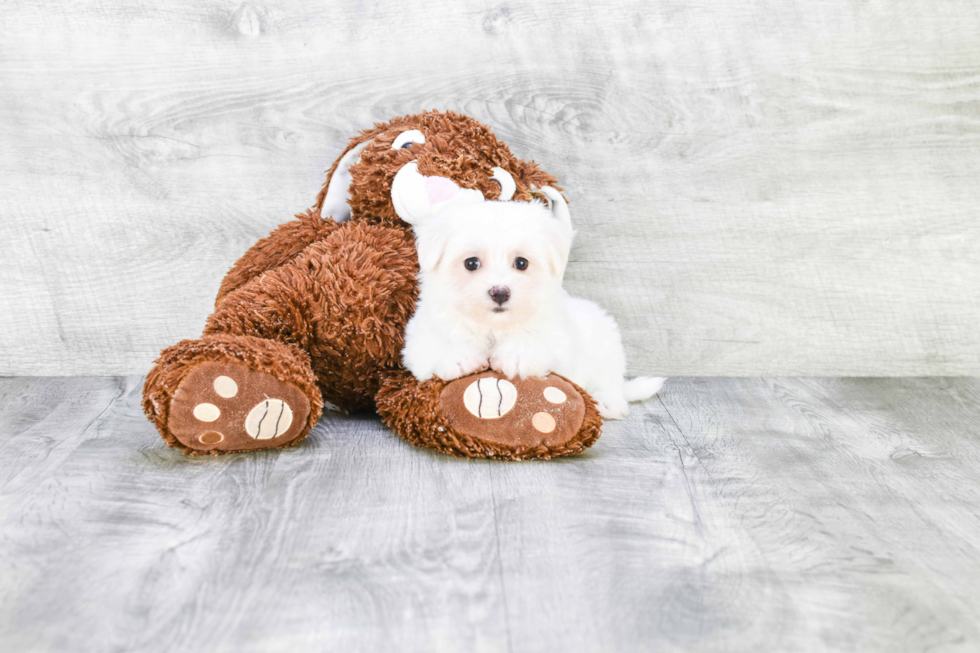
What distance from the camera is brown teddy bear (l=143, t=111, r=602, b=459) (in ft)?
3.38

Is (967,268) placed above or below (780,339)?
above

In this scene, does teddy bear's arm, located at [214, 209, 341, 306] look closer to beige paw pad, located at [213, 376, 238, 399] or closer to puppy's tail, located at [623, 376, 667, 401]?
beige paw pad, located at [213, 376, 238, 399]

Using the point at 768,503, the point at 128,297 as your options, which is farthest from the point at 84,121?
the point at 768,503

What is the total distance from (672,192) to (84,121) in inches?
45.5

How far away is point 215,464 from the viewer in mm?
1035

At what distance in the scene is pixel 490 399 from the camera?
1.06m

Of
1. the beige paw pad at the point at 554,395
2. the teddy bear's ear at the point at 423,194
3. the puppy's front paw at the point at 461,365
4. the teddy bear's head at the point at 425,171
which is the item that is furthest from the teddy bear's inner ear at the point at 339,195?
the beige paw pad at the point at 554,395

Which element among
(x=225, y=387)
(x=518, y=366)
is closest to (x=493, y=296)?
(x=518, y=366)

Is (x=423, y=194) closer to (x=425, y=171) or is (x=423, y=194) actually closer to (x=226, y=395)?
(x=425, y=171)

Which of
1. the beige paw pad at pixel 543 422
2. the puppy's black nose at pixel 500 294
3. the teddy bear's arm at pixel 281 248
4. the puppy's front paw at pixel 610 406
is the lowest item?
the puppy's front paw at pixel 610 406

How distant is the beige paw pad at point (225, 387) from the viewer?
1.02 meters

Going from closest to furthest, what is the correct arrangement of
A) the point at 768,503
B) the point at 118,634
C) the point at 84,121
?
1. the point at 118,634
2. the point at 768,503
3. the point at 84,121

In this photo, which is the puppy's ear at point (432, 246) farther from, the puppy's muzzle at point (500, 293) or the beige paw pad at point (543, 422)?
the beige paw pad at point (543, 422)

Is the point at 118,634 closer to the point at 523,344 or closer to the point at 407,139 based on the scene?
the point at 523,344
